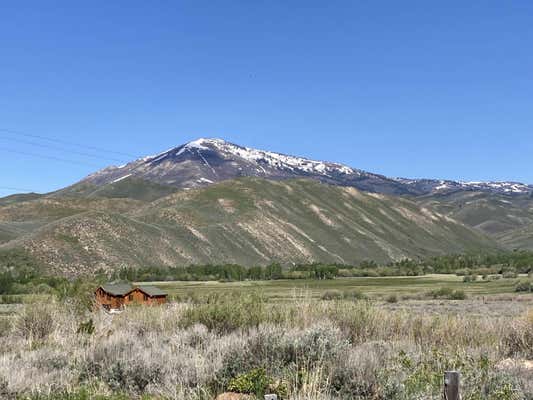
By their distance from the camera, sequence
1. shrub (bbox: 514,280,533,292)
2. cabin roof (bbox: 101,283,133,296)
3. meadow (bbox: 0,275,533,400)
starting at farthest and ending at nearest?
shrub (bbox: 514,280,533,292) < cabin roof (bbox: 101,283,133,296) < meadow (bbox: 0,275,533,400)

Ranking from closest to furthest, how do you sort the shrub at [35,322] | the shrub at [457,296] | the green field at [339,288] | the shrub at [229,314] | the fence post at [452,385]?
the fence post at [452,385] < the shrub at [229,314] < the shrub at [35,322] < the shrub at [457,296] < the green field at [339,288]

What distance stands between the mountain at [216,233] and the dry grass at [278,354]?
83.4 metres

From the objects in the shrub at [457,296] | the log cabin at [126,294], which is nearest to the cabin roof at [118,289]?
the log cabin at [126,294]

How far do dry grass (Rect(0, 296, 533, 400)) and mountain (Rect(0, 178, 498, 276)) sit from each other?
83.4 metres

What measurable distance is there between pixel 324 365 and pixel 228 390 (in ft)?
5.60

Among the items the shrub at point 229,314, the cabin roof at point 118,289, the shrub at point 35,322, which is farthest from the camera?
the cabin roof at point 118,289

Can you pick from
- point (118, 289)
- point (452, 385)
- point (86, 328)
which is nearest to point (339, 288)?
point (118, 289)

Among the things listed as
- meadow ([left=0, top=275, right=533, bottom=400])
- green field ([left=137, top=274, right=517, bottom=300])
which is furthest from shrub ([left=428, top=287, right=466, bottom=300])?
meadow ([left=0, top=275, right=533, bottom=400])

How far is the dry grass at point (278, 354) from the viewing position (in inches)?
387

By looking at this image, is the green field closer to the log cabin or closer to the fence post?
the log cabin

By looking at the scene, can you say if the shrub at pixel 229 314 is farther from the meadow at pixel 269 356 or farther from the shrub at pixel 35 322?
the shrub at pixel 35 322

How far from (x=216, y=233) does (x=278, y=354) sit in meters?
125

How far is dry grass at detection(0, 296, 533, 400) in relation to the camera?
9.84 meters

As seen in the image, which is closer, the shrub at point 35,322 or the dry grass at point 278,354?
the dry grass at point 278,354
